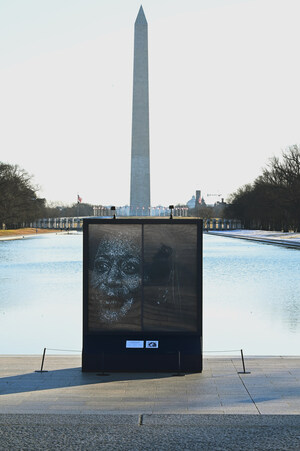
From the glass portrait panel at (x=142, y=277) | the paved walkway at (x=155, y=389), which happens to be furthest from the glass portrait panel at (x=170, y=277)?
the paved walkway at (x=155, y=389)

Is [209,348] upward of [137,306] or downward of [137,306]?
downward

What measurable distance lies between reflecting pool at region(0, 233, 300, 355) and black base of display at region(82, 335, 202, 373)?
2732 mm

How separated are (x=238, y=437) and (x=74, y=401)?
7.01ft

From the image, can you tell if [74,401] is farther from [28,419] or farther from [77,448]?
[77,448]

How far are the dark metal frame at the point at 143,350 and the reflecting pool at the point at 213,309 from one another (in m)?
2.72

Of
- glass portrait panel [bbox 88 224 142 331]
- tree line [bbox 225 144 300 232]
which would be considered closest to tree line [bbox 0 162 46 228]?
tree line [bbox 225 144 300 232]

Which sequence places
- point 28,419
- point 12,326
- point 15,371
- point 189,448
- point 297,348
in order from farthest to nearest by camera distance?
point 12,326 → point 297,348 → point 15,371 → point 28,419 → point 189,448

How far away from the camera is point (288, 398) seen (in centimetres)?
750

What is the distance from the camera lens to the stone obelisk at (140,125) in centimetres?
6925

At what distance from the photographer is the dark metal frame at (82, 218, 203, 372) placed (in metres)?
9.02

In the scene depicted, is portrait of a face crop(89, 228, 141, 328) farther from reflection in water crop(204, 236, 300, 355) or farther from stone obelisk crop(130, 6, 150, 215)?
stone obelisk crop(130, 6, 150, 215)

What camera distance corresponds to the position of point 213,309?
55.8 feet

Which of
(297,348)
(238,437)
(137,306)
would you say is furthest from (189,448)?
(297,348)

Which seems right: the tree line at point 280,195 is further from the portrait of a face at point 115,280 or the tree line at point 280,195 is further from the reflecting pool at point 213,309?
the portrait of a face at point 115,280
